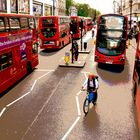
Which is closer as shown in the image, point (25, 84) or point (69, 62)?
point (25, 84)

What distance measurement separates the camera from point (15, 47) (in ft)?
55.4

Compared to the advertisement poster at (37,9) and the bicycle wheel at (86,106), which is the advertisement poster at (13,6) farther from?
the bicycle wheel at (86,106)

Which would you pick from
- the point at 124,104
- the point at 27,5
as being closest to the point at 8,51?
the point at 124,104

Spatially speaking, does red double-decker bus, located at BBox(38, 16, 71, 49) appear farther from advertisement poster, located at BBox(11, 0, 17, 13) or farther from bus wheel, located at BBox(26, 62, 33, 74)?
advertisement poster, located at BBox(11, 0, 17, 13)

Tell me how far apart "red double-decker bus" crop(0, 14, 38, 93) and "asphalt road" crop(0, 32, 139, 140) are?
75cm

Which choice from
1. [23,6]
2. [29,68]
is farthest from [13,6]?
[29,68]

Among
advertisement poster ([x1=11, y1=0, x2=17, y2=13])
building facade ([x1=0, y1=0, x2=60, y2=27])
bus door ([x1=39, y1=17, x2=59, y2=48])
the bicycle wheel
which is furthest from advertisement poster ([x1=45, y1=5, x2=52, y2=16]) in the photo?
the bicycle wheel

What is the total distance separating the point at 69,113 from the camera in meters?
12.5

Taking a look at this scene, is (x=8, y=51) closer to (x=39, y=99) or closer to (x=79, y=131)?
(x=39, y=99)

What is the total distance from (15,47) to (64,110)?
609cm

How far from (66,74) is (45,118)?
8.45 metres

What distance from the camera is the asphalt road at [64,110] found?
10497mm

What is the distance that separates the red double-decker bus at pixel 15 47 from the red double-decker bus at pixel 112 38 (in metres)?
5.42

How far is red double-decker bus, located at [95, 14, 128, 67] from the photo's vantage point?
21.6m
